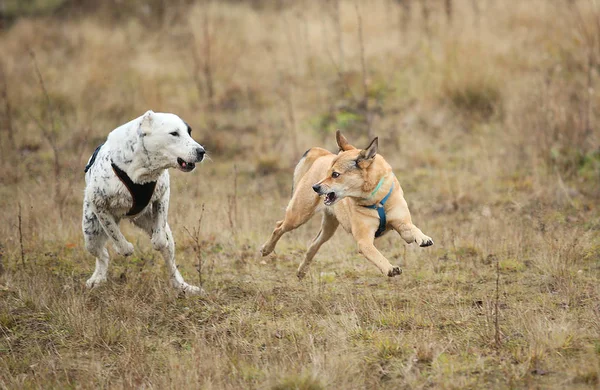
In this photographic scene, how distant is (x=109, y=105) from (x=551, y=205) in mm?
8259

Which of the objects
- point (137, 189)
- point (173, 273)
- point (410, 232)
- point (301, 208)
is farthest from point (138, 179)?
point (410, 232)

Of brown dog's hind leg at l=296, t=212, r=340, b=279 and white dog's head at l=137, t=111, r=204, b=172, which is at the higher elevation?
white dog's head at l=137, t=111, r=204, b=172

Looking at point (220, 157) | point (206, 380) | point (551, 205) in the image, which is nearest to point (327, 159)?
point (206, 380)

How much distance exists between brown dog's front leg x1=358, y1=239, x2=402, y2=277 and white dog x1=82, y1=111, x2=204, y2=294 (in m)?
1.56

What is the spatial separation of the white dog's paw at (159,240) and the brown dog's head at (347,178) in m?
1.47

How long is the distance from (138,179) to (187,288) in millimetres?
1154

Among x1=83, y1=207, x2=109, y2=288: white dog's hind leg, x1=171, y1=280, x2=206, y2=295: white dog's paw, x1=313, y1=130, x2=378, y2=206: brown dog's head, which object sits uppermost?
x1=313, y1=130, x2=378, y2=206: brown dog's head

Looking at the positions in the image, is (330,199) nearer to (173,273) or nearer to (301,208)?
(301,208)

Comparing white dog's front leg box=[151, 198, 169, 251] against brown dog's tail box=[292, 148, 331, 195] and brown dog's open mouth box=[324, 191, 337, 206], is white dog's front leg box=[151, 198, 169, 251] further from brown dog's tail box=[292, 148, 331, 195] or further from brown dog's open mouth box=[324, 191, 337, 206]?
brown dog's open mouth box=[324, 191, 337, 206]

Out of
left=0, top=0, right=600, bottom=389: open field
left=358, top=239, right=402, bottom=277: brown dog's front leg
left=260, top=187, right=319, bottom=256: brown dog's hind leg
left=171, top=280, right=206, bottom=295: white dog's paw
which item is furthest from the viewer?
left=260, top=187, right=319, bottom=256: brown dog's hind leg

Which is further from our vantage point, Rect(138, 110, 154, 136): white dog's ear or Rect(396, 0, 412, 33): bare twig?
Rect(396, 0, 412, 33): bare twig

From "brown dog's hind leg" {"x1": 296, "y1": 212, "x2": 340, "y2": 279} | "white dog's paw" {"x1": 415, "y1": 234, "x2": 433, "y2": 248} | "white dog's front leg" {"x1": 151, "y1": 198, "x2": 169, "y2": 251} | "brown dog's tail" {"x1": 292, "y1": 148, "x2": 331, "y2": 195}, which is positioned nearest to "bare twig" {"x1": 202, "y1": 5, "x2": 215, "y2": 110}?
"brown dog's tail" {"x1": 292, "y1": 148, "x2": 331, "y2": 195}

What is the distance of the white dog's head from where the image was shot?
6.24 metres

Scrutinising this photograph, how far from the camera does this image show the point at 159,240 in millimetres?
6625
